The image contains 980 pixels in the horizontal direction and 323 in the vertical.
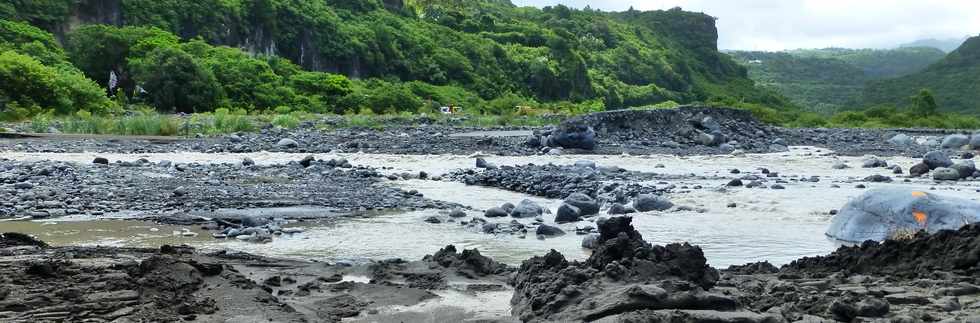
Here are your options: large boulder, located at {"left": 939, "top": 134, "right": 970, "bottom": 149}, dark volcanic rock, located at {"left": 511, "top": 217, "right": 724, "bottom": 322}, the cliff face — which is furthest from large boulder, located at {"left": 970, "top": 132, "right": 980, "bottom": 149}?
the cliff face

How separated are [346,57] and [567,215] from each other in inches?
2877

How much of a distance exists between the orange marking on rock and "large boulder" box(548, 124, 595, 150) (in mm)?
16962

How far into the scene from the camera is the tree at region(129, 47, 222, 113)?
161ft

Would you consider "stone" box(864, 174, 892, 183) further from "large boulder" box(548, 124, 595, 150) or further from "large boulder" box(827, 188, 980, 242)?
"large boulder" box(548, 124, 595, 150)

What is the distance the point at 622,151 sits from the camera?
84.6 feet

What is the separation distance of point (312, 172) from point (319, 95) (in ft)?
157

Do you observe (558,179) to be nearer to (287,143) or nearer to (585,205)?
(585,205)

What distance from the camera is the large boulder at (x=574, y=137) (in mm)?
26141

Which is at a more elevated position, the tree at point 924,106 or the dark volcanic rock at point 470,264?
the tree at point 924,106

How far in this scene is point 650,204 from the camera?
12.2 meters

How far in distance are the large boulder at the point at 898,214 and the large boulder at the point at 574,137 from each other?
53.4 feet

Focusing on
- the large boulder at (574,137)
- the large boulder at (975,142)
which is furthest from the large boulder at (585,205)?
the large boulder at (975,142)

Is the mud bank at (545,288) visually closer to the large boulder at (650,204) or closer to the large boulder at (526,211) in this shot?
the large boulder at (526,211)

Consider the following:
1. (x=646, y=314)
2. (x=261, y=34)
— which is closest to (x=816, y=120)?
(x=261, y=34)
